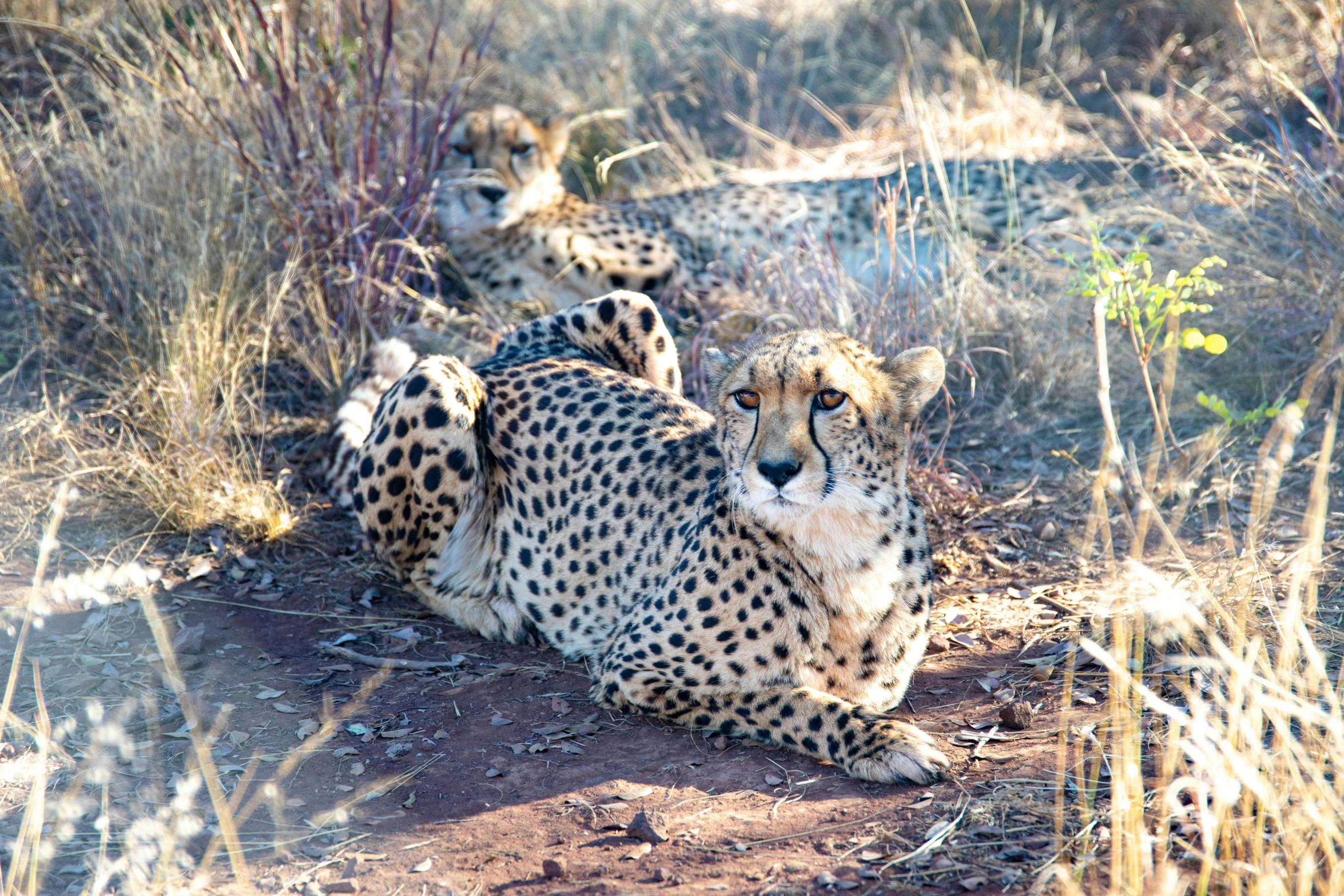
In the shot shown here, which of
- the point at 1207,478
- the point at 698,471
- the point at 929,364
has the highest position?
the point at 929,364

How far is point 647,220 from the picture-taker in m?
6.30

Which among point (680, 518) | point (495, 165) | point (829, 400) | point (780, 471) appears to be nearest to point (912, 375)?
point (829, 400)

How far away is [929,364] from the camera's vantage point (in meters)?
3.10

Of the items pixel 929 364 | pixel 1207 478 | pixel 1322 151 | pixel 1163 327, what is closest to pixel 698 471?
pixel 929 364

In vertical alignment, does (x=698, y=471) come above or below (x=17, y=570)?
above

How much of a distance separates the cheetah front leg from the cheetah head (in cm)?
38

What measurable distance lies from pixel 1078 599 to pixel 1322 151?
2.39 m

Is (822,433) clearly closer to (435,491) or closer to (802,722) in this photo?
(802,722)

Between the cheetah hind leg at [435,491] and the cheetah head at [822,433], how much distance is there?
104 cm

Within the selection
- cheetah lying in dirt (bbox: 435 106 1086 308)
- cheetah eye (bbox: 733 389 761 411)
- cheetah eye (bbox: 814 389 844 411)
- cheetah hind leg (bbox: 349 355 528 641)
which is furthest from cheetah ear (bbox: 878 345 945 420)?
cheetah lying in dirt (bbox: 435 106 1086 308)

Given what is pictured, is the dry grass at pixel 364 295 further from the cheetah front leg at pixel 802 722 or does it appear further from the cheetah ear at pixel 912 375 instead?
the cheetah ear at pixel 912 375

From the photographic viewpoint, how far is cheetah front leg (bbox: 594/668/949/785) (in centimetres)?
286

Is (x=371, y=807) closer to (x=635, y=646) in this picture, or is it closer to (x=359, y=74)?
(x=635, y=646)

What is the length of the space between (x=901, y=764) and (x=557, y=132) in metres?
4.06
